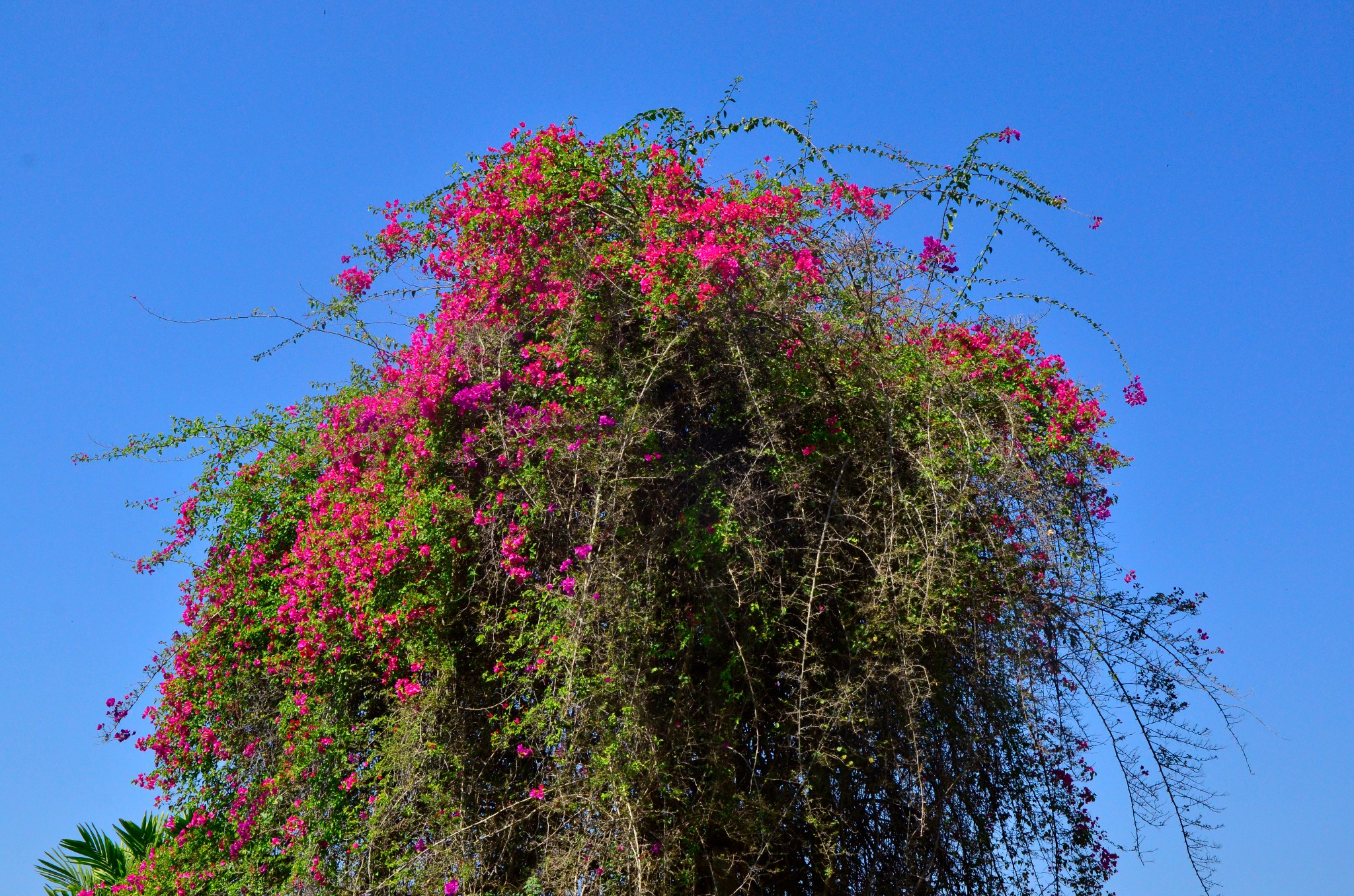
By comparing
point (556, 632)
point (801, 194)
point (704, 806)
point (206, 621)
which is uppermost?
point (801, 194)

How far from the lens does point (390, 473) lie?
5805 mm

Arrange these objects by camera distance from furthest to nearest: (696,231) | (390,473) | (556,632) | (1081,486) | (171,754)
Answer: (171,754)
(1081,486)
(390,473)
(696,231)
(556,632)

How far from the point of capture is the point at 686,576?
5293mm

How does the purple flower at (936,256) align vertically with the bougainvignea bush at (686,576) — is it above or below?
above

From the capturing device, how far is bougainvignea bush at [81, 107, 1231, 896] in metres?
5.05

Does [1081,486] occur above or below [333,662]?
above

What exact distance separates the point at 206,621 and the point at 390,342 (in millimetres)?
2098

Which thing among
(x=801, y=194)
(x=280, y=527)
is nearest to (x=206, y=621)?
(x=280, y=527)

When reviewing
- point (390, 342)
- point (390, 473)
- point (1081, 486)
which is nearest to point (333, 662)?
point (390, 473)

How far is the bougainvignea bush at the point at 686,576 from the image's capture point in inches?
199

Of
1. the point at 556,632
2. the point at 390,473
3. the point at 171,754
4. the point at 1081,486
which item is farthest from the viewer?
the point at 171,754

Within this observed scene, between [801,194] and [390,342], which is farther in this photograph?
[390,342]

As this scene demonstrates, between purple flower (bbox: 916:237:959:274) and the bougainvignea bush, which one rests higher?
purple flower (bbox: 916:237:959:274)

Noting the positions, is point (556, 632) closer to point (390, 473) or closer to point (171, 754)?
point (390, 473)
